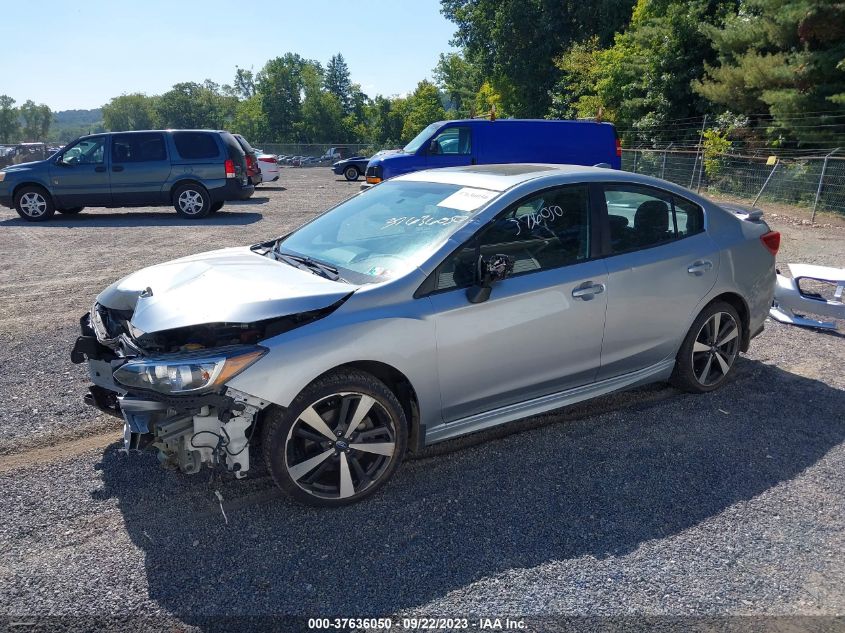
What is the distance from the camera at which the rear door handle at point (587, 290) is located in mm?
3949

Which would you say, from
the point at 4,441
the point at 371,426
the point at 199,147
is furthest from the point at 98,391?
the point at 199,147

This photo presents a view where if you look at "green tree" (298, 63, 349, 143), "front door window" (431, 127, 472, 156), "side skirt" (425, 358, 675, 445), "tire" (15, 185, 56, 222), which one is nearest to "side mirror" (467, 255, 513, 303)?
"side skirt" (425, 358, 675, 445)

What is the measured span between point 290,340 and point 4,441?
227cm

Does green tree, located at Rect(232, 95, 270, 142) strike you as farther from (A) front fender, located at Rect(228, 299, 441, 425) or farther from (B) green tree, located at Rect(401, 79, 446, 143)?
(A) front fender, located at Rect(228, 299, 441, 425)

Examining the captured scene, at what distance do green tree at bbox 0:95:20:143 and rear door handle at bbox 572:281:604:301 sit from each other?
17232cm

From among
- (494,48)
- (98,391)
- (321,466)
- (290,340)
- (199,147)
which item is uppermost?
(494,48)

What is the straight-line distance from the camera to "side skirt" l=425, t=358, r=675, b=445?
364 cm

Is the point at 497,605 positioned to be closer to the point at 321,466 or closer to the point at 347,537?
the point at 347,537

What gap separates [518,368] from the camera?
12.4 feet

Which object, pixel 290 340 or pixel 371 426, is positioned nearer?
pixel 290 340

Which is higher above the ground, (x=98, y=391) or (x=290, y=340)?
(x=290, y=340)

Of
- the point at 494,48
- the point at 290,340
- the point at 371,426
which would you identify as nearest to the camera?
the point at 290,340

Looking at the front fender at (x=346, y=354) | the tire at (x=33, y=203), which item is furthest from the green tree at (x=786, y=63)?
the tire at (x=33, y=203)

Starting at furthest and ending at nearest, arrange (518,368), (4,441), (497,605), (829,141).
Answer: (829,141)
(4,441)
(518,368)
(497,605)
